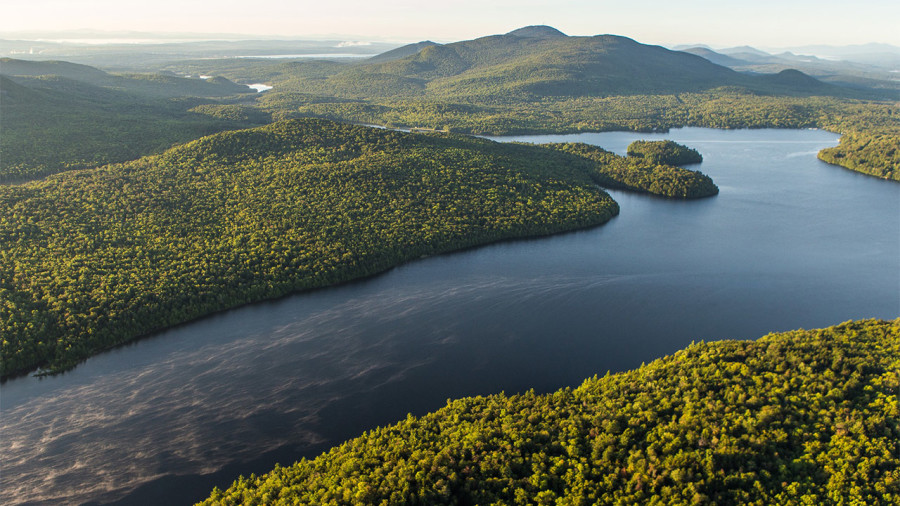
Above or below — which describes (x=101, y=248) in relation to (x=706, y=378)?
above

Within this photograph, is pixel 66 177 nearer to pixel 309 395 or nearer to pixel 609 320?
pixel 309 395

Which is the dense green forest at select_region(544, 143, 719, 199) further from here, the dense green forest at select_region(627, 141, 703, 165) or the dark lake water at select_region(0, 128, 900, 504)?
the dark lake water at select_region(0, 128, 900, 504)

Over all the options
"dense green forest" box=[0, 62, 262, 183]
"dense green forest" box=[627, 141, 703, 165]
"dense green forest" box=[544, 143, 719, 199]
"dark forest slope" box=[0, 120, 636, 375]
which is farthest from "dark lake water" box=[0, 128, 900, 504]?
"dense green forest" box=[0, 62, 262, 183]

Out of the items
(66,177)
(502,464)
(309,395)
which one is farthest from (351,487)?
(66,177)

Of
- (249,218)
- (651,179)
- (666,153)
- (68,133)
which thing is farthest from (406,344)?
(666,153)

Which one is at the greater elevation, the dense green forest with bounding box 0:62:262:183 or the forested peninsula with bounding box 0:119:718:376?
the dense green forest with bounding box 0:62:262:183

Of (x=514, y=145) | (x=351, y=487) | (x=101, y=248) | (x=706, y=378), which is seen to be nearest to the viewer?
(x=351, y=487)

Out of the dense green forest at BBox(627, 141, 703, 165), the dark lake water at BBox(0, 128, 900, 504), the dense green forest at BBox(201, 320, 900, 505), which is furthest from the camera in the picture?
the dense green forest at BBox(627, 141, 703, 165)
